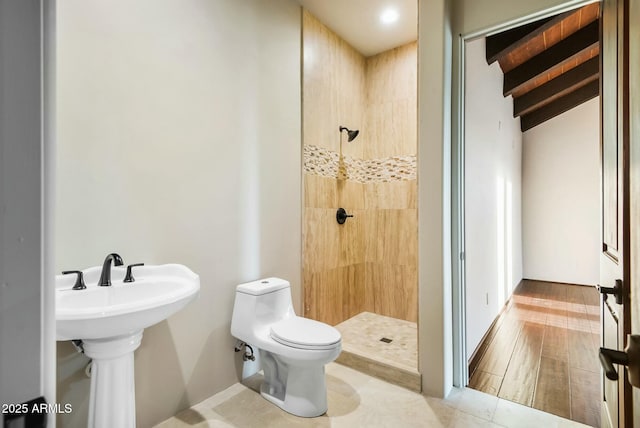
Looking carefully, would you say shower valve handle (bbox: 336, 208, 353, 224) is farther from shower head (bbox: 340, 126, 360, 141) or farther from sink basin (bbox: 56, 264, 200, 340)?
sink basin (bbox: 56, 264, 200, 340)

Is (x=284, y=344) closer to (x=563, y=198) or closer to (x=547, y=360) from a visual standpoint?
(x=547, y=360)

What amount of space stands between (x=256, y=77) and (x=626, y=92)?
1906 millimetres

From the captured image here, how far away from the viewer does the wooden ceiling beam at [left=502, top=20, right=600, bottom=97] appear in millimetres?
3080

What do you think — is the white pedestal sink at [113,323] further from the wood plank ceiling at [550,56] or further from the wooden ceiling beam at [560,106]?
the wooden ceiling beam at [560,106]

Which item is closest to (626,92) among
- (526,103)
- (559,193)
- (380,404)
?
(380,404)

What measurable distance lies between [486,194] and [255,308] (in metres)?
2.41

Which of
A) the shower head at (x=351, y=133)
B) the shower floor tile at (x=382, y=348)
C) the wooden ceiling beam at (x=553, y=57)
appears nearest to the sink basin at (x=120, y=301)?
the shower floor tile at (x=382, y=348)

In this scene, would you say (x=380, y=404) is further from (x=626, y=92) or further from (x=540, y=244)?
(x=540, y=244)

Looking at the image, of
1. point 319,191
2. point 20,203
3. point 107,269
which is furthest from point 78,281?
point 319,191

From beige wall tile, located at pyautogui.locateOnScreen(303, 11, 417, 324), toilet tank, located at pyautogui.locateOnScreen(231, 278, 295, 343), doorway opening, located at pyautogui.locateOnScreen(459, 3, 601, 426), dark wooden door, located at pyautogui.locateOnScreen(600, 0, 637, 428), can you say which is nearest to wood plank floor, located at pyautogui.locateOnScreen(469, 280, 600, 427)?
doorway opening, located at pyautogui.locateOnScreen(459, 3, 601, 426)

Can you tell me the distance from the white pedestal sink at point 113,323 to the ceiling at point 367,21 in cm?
232

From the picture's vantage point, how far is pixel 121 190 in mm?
1507

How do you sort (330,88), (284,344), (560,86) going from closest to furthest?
(284,344)
(330,88)
(560,86)

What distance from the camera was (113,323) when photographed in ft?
3.35
